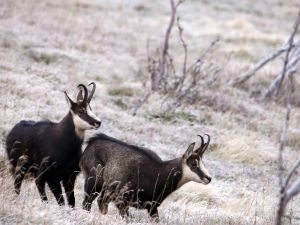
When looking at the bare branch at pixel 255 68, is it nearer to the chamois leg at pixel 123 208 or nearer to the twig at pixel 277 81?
the twig at pixel 277 81

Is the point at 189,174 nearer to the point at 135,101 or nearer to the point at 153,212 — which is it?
the point at 153,212

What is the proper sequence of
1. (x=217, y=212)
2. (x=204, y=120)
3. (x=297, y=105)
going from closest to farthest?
(x=217, y=212)
(x=204, y=120)
(x=297, y=105)

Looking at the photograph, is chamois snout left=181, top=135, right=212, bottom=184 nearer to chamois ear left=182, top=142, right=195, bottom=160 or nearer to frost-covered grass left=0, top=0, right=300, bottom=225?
chamois ear left=182, top=142, right=195, bottom=160

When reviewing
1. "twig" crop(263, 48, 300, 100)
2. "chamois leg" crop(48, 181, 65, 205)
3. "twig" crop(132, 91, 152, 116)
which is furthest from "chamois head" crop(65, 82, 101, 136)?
"twig" crop(263, 48, 300, 100)

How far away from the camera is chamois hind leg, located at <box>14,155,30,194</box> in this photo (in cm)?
865

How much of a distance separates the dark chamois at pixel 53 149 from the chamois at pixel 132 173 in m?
0.19

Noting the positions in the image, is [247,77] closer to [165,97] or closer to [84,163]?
[165,97]

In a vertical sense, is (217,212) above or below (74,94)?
below

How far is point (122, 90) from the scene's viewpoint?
15914mm

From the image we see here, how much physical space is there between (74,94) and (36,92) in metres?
0.92

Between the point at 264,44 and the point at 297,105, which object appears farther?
the point at 264,44

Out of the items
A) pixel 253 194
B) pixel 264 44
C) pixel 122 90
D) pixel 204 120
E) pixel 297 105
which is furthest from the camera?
pixel 264 44

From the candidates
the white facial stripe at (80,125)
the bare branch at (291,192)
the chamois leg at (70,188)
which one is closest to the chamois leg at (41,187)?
the chamois leg at (70,188)

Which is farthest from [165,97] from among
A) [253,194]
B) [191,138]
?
[253,194]
